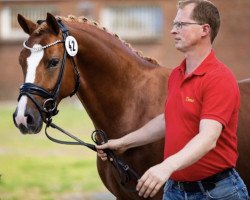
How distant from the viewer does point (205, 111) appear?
381 centimetres

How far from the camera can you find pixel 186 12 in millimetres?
4023

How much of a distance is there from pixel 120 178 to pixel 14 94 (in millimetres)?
18472

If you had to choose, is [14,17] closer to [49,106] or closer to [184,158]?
[49,106]

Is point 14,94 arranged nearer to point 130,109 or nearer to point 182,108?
point 130,109

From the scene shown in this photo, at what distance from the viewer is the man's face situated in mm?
3996

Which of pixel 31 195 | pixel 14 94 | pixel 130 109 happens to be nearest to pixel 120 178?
pixel 130 109

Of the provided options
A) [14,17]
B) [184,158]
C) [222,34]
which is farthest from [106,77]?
[14,17]

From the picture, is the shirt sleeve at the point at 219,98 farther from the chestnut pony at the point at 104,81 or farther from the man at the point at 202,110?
the chestnut pony at the point at 104,81

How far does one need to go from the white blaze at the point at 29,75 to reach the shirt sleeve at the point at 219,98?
4.63 ft

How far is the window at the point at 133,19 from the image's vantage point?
23.3m

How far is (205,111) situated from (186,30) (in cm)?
49

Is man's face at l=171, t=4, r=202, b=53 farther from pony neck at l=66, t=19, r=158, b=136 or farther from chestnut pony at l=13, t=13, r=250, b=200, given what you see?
pony neck at l=66, t=19, r=158, b=136

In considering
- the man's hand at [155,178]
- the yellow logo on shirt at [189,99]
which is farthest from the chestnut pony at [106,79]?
the man's hand at [155,178]

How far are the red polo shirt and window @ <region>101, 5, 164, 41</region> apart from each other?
1926 cm
